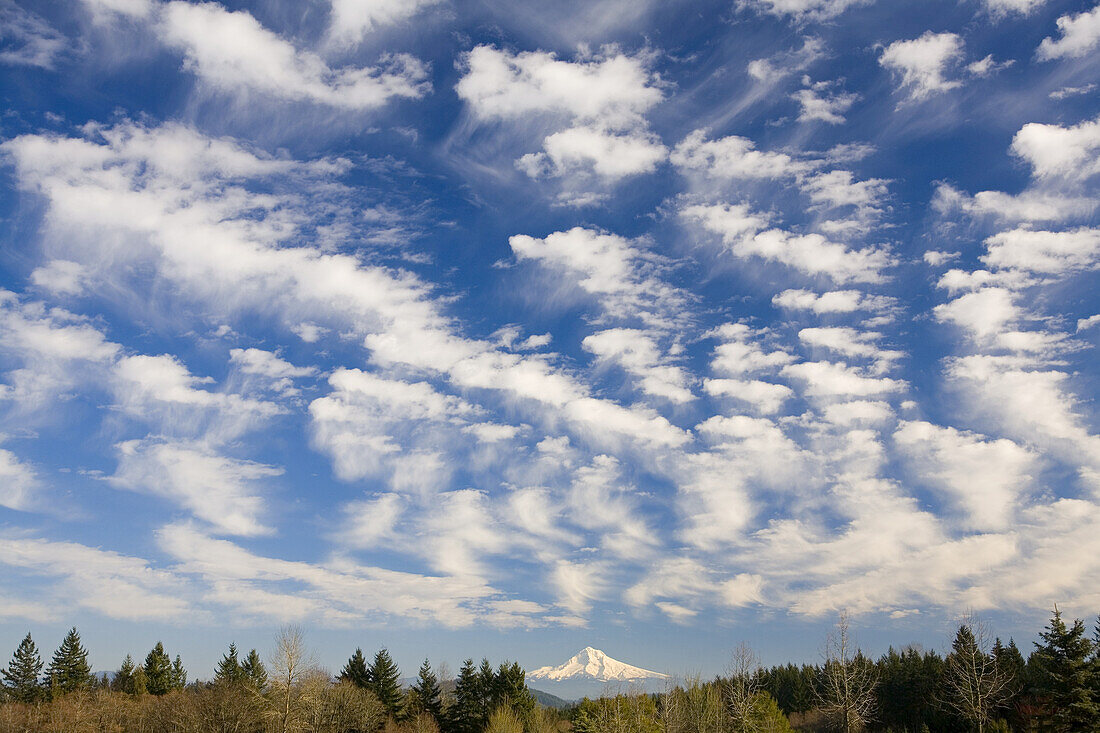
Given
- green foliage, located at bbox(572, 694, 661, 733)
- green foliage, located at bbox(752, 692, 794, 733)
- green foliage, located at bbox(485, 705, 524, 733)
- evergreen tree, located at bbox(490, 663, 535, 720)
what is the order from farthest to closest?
evergreen tree, located at bbox(490, 663, 535, 720)
green foliage, located at bbox(485, 705, 524, 733)
green foliage, located at bbox(572, 694, 661, 733)
green foliage, located at bbox(752, 692, 794, 733)

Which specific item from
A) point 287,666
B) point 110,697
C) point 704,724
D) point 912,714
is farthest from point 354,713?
point 912,714

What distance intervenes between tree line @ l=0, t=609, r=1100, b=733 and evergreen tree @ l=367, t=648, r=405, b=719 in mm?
149

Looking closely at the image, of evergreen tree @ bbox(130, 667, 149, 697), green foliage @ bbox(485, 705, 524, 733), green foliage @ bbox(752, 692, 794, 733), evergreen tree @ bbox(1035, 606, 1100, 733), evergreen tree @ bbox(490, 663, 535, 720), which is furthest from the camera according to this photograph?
evergreen tree @ bbox(130, 667, 149, 697)

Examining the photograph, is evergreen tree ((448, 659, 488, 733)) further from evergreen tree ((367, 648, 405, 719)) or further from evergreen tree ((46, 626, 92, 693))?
evergreen tree ((46, 626, 92, 693))

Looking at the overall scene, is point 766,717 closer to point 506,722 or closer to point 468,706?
point 506,722

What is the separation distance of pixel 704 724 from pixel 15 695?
98635mm

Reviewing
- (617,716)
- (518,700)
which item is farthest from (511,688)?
(617,716)

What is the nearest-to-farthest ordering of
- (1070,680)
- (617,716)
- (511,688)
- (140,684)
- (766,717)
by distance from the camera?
1. (1070,680)
2. (617,716)
3. (766,717)
4. (511,688)
5. (140,684)

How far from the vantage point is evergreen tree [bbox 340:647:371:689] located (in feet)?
321

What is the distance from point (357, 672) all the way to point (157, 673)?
33014 mm

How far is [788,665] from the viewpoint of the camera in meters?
139

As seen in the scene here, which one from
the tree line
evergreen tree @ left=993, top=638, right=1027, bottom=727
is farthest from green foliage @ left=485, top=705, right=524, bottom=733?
evergreen tree @ left=993, top=638, right=1027, bottom=727

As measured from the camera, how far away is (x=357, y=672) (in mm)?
99562

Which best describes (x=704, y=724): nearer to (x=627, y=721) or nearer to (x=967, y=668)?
(x=627, y=721)
